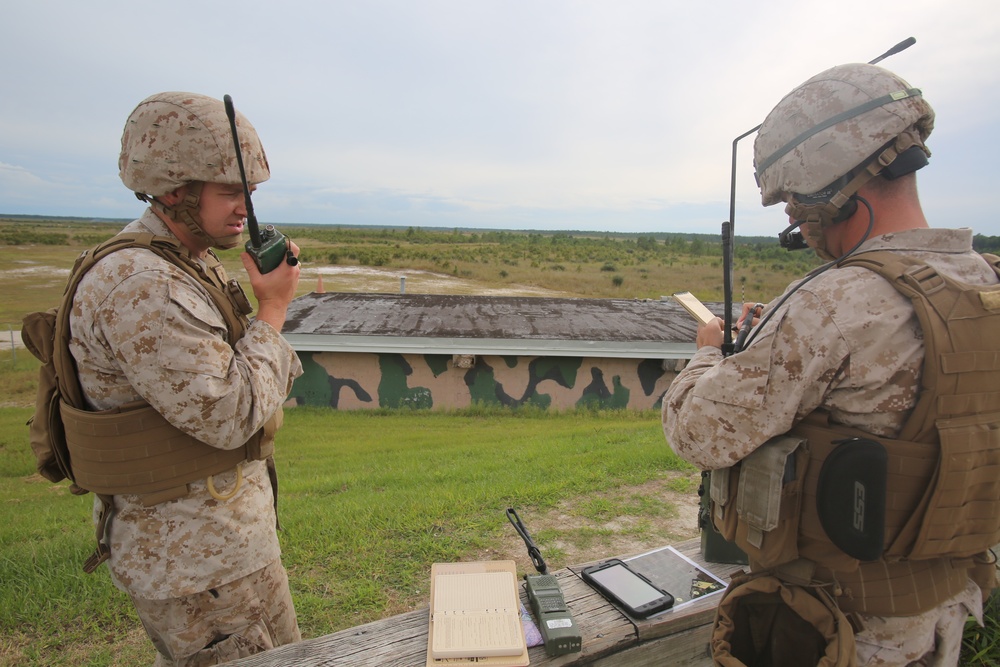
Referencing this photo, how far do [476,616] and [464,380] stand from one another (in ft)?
35.3

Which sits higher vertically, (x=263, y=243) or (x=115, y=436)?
(x=263, y=243)

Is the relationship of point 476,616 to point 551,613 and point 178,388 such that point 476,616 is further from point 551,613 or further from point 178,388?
point 178,388

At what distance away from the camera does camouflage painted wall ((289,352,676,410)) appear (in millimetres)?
12711

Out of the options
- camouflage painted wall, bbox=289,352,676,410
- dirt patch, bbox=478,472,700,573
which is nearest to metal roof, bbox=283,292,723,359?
camouflage painted wall, bbox=289,352,676,410

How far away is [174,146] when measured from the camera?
2035mm

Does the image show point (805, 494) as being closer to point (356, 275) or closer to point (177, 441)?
point (177, 441)

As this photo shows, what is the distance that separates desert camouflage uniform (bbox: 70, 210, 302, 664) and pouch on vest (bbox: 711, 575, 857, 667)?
1651mm

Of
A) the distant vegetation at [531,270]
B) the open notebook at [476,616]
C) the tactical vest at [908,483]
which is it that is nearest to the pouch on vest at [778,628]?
the tactical vest at [908,483]

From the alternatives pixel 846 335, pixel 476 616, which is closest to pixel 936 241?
pixel 846 335

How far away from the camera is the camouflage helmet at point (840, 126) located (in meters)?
1.72

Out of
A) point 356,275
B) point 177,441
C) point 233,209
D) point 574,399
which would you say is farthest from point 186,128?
point 356,275

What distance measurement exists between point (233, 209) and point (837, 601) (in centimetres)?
239

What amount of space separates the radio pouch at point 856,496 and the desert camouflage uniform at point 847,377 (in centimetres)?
12

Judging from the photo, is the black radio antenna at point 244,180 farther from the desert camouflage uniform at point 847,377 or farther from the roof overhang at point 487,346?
the roof overhang at point 487,346
